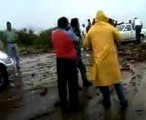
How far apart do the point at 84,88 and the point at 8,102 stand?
74.7 inches

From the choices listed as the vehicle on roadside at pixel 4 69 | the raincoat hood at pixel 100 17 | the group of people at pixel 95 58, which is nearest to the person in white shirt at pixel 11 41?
the vehicle on roadside at pixel 4 69

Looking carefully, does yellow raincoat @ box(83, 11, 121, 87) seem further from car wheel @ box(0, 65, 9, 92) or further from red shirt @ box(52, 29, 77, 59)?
car wheel @ box(0, 65, 9, 92)

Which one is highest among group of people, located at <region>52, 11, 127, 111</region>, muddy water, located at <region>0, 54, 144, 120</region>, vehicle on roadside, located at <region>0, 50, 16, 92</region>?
group of people, located at <region>52, 11, 127, 111</region>

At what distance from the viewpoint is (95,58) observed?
920 centimetres

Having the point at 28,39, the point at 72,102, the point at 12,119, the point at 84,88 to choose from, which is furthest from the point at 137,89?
the point at 28,39

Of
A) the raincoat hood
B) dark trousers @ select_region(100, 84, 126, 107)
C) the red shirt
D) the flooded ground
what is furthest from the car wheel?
the raincoat hood

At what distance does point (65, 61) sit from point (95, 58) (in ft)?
2.06

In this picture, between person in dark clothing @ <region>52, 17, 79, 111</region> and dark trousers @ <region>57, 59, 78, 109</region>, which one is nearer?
person in dark clothing @ <region>52, 17, 79, 111</region>

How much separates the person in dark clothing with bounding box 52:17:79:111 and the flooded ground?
0.85 ft

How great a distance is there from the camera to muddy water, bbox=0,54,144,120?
9148mm

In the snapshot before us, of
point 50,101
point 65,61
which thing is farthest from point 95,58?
point 50,101

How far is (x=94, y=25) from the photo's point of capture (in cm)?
934

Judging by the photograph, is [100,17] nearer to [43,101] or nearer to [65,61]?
[65,61]

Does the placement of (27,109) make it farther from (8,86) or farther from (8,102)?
(8,86)
